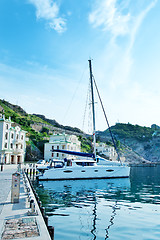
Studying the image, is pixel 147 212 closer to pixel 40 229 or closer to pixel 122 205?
pixel 122 205

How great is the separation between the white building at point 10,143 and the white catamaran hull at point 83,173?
22.6m

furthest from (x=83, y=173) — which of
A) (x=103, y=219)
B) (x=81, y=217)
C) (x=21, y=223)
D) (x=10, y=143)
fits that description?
(x=10, y=143)

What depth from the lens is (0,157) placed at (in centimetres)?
4697

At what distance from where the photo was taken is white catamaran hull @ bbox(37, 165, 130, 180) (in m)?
29.5

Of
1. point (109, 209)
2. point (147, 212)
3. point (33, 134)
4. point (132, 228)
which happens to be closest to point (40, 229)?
point (132, 228)

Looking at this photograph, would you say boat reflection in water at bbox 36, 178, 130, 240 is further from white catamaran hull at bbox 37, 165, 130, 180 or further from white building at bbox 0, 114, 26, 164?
white building at bbox 0, 114, 26, 164

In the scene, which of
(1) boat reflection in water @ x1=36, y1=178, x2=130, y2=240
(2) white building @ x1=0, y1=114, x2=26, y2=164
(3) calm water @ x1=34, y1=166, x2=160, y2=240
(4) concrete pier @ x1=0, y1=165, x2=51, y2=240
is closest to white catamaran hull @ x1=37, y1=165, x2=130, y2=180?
(1) boat reflection in water @ x1=36, y1=178, x2=130, y2=240

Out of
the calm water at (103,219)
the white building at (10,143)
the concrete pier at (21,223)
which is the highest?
the white building at (10,143)

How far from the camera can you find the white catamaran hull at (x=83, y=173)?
29484mm

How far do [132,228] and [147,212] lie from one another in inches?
138

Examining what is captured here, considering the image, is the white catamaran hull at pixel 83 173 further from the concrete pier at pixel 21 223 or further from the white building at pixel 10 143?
the white building at pixel 10 143

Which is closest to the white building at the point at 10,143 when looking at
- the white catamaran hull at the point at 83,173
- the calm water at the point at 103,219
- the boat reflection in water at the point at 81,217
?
the white catamaran hull at the point at 83,173

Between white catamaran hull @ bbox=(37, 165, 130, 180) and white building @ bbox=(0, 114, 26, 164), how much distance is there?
22.6 metres

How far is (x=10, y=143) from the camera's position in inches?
2052
